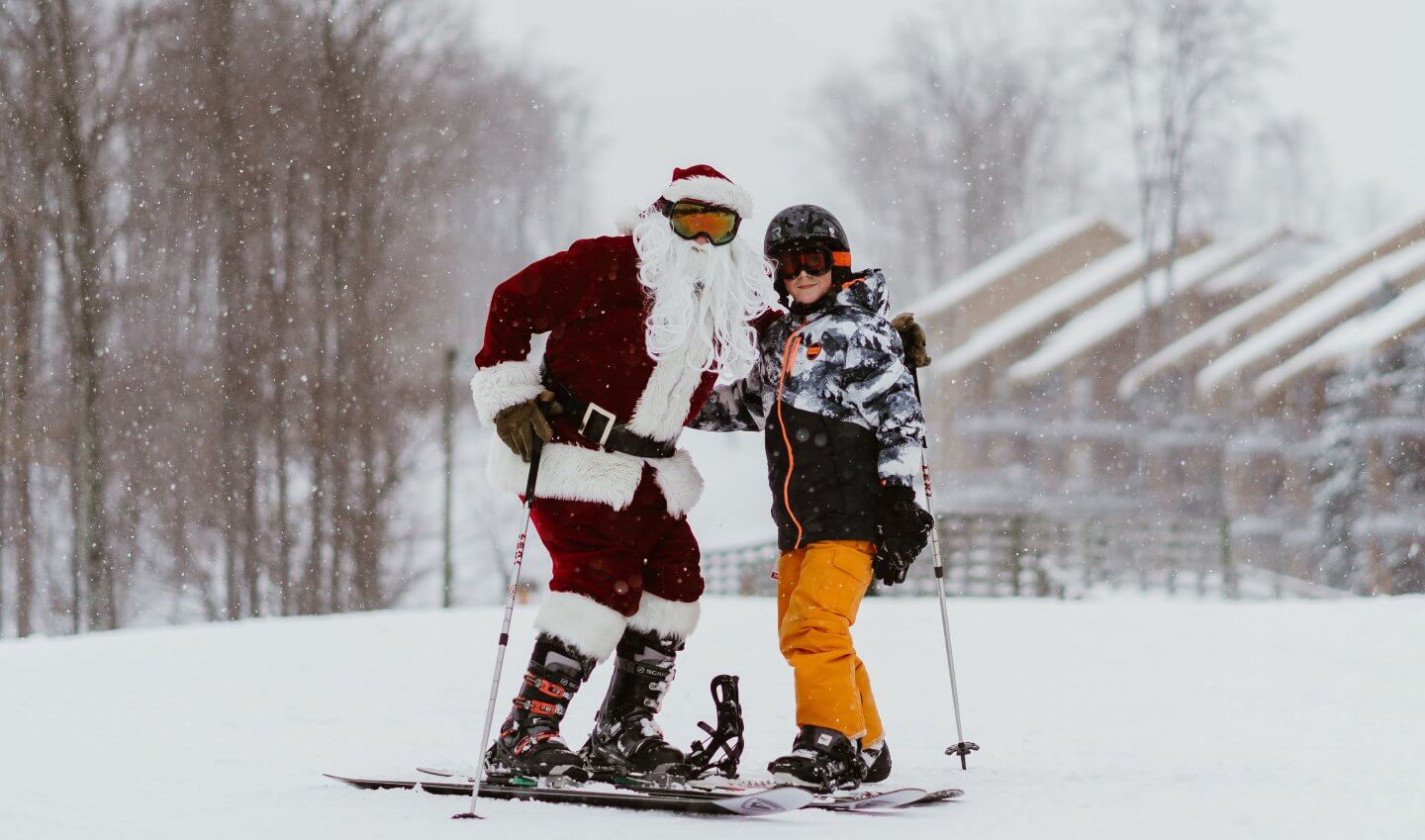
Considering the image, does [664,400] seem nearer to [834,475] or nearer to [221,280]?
[834,475]

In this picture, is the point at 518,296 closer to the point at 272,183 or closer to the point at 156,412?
the point at 272,183

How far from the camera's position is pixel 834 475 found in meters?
3.95

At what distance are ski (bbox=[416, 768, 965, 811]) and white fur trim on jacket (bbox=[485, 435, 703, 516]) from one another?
2.55 feet

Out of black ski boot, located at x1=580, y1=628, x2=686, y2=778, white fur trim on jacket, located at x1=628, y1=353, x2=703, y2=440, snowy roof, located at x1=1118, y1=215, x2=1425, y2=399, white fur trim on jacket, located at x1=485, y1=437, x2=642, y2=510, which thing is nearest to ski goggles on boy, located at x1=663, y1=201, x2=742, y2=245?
white fur trim on jacket, located at x1=628, y1=353, x2=703, y2=440

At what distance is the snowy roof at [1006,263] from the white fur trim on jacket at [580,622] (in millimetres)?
25753

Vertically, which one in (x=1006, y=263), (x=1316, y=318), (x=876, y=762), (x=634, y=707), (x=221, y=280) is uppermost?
(x=1006, y=263)

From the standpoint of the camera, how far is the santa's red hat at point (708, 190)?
13.5 ft

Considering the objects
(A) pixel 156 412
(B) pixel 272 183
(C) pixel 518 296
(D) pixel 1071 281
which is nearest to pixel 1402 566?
(D) pixel 1071 281

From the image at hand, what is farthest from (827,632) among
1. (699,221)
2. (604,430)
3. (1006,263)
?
(1006,263)

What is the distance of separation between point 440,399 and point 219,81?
6694mm

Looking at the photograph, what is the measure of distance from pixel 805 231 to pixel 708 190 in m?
0.31

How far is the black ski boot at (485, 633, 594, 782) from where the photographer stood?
12.4 ft

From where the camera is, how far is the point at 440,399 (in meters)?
23.3

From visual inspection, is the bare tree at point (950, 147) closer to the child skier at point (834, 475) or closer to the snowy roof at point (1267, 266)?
the snowy roof at point (1267, 266)
